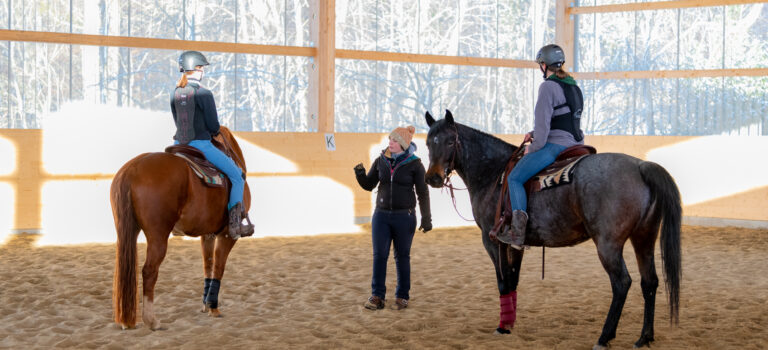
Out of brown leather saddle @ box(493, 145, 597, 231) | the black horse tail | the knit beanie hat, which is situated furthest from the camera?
the knit beanie hat

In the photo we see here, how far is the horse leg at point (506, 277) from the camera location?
491 centimetres

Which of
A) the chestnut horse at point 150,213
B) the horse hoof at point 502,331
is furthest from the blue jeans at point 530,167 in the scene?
the chestnut horse at point 150,213

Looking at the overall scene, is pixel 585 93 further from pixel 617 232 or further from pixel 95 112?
pixel 617 232

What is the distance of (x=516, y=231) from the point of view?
4.71 m

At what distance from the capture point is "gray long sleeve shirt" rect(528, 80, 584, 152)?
470cm

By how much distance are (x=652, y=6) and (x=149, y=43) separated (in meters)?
8.75

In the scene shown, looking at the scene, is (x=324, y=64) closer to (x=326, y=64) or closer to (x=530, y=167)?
(x=326, y=64)

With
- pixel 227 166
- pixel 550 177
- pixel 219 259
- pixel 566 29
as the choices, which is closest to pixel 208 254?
pixel 219 259

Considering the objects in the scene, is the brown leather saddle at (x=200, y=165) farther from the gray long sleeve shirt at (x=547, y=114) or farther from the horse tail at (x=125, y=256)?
the gray long sleeve shirt at (x=547, y=114)

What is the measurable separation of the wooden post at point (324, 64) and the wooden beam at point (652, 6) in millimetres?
5014

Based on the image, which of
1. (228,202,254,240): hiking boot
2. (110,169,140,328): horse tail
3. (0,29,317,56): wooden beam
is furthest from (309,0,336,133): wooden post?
(110,169,140,328): horse tail

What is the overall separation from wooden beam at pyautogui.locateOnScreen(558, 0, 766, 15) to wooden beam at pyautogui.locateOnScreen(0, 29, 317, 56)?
543cm

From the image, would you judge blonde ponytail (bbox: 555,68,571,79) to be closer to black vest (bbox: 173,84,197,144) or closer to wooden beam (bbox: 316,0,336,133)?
black vest (bbox: 173,84,197,144)

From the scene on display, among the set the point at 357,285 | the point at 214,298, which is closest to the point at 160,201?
the point at 214,298
